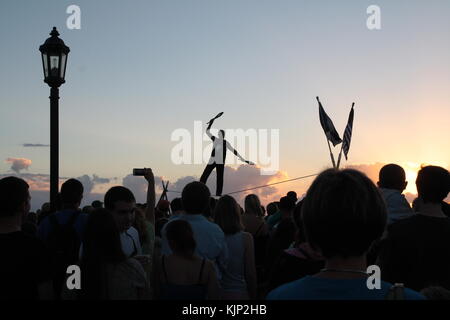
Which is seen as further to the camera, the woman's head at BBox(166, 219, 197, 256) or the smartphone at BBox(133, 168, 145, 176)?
the smartphone at BBox(133, 168, 145, 176)

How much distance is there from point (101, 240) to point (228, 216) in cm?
191

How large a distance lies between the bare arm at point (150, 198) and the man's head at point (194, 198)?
3.64 feet

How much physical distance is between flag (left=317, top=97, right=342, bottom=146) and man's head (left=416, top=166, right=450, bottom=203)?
44.3 ft

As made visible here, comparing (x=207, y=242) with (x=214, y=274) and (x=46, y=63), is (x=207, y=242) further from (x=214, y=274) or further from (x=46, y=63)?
(x=46, y=63)

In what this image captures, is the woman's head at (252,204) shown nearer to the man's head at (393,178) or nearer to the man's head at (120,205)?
the man's head at (393,178)

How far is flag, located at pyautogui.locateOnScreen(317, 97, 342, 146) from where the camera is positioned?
1825 cm

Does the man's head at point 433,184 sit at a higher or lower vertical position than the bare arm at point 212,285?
higher

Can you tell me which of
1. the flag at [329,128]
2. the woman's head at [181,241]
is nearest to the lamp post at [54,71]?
the woman's head at [181,241]

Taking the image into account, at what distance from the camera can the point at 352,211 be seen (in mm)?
2330

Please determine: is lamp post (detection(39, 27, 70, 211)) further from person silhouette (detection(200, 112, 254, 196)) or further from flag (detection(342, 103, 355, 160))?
flag (detection(342, 103, 355, 160))

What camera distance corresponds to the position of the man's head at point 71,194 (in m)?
5.94

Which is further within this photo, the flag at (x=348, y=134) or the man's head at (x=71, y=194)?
the flag at (x=348, y=134)

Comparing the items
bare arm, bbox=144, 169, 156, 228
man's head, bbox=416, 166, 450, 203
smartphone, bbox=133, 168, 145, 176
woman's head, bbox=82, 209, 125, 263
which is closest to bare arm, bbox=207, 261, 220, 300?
woman's head, bbox=82, 209, 125, 263
